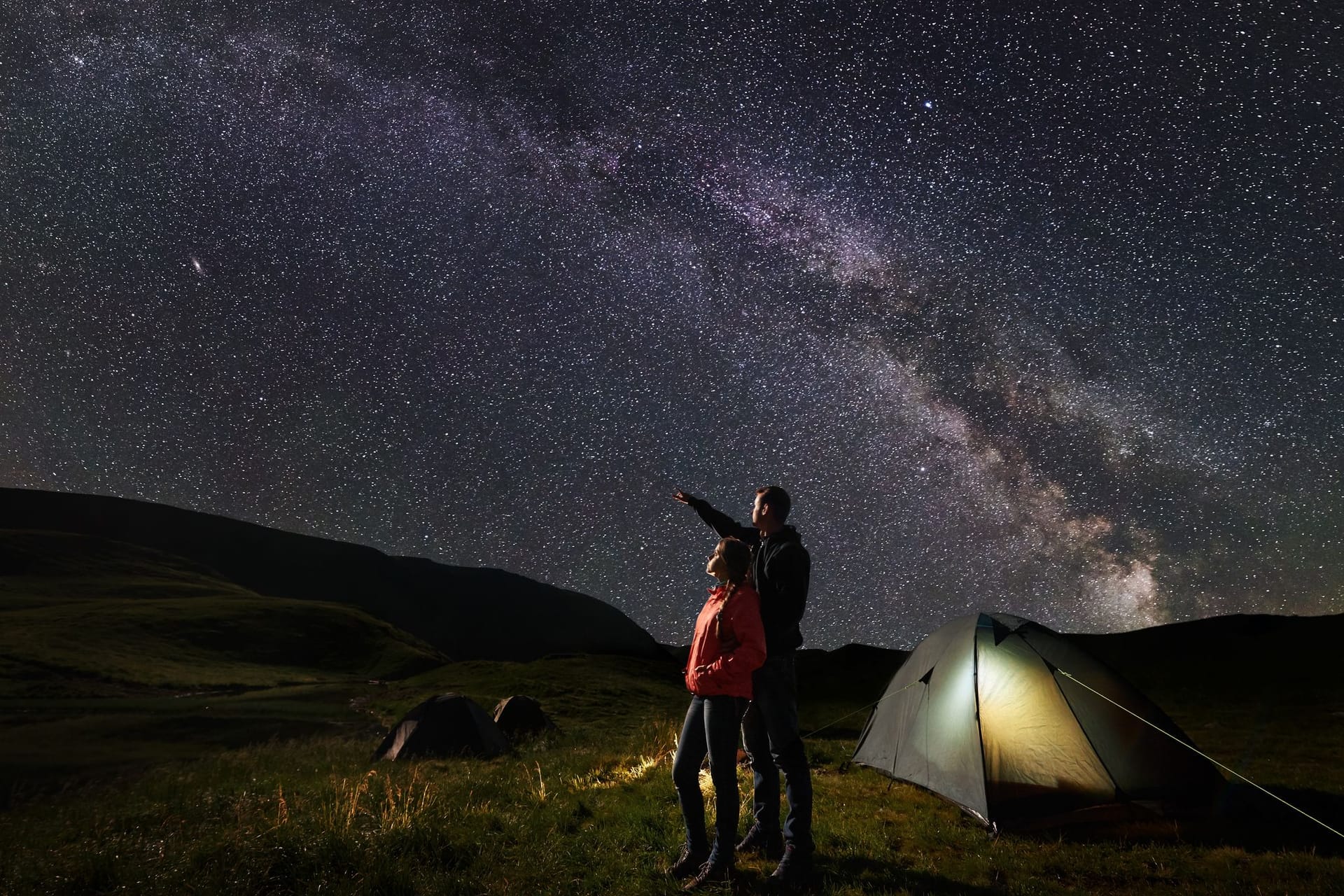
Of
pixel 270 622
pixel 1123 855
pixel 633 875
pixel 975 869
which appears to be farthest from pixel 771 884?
pixel 270 622

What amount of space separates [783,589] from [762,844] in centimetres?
212

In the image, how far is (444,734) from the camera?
17.6m

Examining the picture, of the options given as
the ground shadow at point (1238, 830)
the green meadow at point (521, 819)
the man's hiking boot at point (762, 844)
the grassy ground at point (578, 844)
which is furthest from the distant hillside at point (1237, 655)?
the man's hiking boot at point (762, 844)

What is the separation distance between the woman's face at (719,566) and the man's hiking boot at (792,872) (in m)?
1.95

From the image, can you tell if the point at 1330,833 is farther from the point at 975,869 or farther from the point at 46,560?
the point at 46,560

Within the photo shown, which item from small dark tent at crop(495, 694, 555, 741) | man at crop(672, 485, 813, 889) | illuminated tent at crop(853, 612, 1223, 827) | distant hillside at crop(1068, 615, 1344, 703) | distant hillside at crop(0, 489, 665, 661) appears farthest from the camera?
distant hillside at crop(0, 489, 665, 661)

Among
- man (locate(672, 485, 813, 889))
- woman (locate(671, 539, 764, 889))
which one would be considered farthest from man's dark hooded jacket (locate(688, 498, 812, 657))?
woman (locate(671, 539, 764, 889))

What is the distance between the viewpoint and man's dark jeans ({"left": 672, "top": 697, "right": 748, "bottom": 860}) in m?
4.75

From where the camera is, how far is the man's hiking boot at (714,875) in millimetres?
4707

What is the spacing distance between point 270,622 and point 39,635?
26.9 m

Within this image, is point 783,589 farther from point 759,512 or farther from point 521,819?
point 521,819

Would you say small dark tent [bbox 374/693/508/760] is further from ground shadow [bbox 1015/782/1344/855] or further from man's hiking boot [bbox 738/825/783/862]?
ground shadow [bbox 1015/782/1344/855]

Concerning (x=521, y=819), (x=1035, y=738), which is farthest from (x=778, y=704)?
(x=1035, y=738)

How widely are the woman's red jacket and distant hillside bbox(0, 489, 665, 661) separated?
159m
